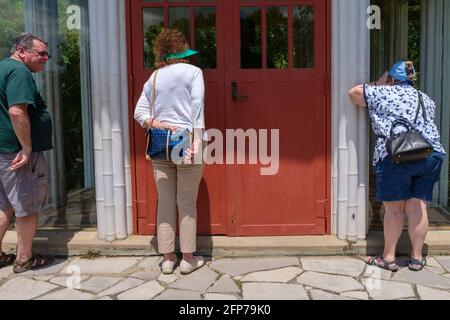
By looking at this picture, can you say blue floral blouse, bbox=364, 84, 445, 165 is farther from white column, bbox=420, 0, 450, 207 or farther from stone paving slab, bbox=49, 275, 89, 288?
stone paving slab, bbox=49, 275, 89, 288

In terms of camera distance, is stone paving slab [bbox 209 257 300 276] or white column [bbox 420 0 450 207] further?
white column [bbox 420 0 450 207]

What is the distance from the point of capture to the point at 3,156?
3.41 metres

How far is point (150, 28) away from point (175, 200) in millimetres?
1448

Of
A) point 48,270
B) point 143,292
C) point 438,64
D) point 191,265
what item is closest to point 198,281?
point 191,265

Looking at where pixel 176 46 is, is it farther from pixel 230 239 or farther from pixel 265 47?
pixel 230 239

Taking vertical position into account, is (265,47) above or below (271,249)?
above

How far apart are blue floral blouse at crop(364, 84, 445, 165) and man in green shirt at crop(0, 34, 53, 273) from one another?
8.18 ft

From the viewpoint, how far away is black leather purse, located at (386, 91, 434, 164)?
3.18 m

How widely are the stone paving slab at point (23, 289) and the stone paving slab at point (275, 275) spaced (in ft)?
4.59

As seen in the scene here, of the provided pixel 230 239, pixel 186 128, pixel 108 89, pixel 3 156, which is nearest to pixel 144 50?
pixel 108 89

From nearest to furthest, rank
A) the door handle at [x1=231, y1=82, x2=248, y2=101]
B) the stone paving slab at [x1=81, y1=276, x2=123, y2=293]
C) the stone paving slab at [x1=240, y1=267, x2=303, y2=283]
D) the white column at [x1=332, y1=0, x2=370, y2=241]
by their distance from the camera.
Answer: the stone paving slab at [x1=81, y1=276, x2=123, y2=293] → the stone paving slab at [x1=240, y1=267, x2=303, y2=283] → the white column at [x1=332, y1=0, x2=370, y2=241] → the door handle at [x1=231, y1=82, x2=248, y2=101]

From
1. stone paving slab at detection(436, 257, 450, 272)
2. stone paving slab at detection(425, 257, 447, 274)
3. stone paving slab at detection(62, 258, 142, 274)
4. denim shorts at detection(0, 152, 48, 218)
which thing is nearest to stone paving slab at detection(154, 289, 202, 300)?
stone paving slab at detection(62, 258, 142, 274)

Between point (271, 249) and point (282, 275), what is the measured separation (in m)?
0.39

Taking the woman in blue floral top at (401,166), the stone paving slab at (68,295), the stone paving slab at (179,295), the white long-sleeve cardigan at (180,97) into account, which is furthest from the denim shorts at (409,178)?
the stone paving slab at (68,295)
